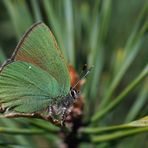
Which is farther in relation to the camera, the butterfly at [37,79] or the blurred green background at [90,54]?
the blurred green background at [90,54]

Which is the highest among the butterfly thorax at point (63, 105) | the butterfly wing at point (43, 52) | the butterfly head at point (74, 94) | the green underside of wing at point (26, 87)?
the butterfly wing at point (43, 52)

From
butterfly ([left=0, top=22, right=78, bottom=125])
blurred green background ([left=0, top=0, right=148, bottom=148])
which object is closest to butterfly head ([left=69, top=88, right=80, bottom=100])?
butterfly ([left=0, top=22, right=78, bottom=125])

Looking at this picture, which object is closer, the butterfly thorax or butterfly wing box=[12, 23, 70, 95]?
butterfly wing box=[12, 23, 70, 95]

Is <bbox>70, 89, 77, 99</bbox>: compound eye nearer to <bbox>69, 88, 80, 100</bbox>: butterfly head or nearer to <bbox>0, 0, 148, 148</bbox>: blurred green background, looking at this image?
<bbox>69, 88, 80, 100</bbox>: butterfly head

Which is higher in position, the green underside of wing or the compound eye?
the green underside of wing

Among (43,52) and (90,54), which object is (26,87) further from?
(90,54)

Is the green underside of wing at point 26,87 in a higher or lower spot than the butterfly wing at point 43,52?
lower

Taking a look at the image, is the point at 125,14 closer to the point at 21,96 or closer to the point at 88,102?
the point at 88,102

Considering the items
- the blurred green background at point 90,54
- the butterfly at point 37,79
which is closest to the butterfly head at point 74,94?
the butterfly at point 37,79

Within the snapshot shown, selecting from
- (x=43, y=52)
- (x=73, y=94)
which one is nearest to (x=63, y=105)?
(x=73, y=94)

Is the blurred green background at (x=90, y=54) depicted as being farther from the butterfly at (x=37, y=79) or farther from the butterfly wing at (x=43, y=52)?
the butterfly wing at (x=43, y=52)
